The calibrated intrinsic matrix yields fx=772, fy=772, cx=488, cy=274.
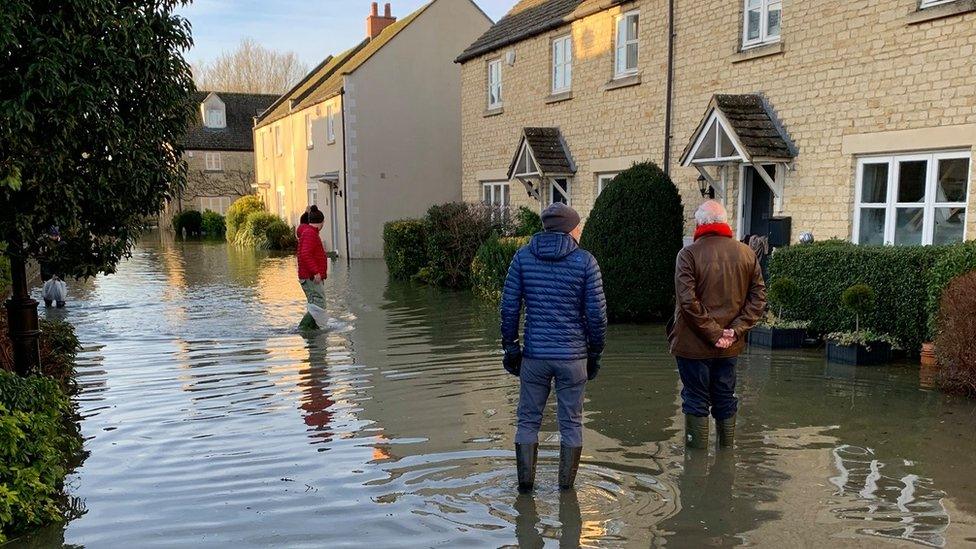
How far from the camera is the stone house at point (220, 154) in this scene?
46938 mm

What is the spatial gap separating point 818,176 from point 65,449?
961 centimetres

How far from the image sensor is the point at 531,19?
60.2ft

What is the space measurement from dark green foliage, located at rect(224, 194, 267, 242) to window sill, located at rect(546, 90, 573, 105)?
2284 centimetres

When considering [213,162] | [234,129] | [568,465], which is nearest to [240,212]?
[213,162]

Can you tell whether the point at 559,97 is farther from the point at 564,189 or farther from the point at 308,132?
the point at 308,132

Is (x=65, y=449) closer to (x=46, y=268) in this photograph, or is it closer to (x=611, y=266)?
(x=46, y=268)

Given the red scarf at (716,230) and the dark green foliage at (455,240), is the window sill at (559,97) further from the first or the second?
the red scarf at (716,230)

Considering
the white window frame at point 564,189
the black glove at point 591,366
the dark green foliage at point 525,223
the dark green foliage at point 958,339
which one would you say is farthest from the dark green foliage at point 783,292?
the dark green foliage at point 525,223

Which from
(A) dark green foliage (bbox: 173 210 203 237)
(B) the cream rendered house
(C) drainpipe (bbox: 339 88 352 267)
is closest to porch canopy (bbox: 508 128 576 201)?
(B) the cream rendered house

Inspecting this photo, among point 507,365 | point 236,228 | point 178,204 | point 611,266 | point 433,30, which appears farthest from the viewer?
point 178,204

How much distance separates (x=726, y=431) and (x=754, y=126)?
22.3ft

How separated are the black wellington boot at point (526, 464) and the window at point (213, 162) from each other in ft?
152

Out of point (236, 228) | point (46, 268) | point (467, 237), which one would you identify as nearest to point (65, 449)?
point (46, 268)

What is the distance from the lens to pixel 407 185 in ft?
87.1
